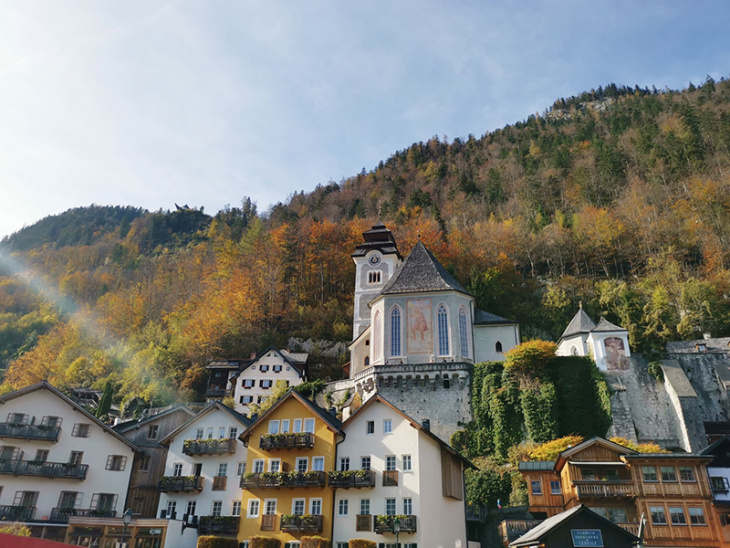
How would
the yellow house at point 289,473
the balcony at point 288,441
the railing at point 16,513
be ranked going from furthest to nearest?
the railing at point 16,513
the balcony at point 288,441
the yellow house at point 289,473

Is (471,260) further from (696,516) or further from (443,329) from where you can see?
(696,516)

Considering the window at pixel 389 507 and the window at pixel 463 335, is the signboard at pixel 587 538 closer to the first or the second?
the window at pixel 389 507

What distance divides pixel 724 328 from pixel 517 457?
23829mm

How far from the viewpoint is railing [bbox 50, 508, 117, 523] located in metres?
32.0

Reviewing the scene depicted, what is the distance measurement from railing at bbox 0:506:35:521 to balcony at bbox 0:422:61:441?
3796 millimetres

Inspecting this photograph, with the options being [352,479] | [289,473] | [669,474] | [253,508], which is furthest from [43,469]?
[669,474]

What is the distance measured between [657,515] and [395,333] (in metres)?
23.4

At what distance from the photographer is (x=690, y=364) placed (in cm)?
4044

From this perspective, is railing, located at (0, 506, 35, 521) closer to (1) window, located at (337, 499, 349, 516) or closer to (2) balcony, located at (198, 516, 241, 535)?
(2) balcony, located at (198, 516, 241, 535)

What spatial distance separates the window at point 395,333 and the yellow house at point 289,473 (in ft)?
48.8

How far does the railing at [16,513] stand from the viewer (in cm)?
3105

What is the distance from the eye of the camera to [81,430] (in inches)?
1378

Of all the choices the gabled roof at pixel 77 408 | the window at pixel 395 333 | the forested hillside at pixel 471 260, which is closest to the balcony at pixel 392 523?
the gabled roof at pixel 77 408

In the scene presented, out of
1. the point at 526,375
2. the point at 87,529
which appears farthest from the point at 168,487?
the point at 526,375
